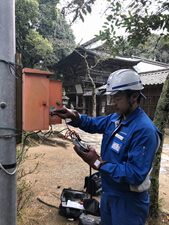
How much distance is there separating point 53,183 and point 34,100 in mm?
3106

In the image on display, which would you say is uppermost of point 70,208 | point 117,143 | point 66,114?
point 66,114

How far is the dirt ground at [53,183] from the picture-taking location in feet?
8.77

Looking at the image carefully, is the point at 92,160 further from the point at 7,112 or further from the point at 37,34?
the point at 37,34

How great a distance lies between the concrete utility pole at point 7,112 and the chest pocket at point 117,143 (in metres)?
0.95

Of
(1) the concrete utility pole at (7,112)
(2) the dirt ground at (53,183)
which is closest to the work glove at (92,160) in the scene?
(1) the concrete utility pole at (7,112)

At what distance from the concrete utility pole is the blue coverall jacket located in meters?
0.85

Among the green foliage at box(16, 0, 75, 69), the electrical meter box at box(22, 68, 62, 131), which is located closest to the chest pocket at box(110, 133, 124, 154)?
the electrical meter box at box(22, 68, 62, 131)

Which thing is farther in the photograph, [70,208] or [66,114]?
[70,208]

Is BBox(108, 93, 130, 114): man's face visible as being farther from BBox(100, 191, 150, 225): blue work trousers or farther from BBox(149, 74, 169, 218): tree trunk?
BBox(149, 74, 169, 218): tree trunk

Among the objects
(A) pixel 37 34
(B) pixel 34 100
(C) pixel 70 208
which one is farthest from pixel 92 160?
Answer: (A) pixel 37 34

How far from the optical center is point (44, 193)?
3.44 meters

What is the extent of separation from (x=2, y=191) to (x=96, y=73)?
60.2ft

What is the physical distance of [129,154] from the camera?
1343 millimetres

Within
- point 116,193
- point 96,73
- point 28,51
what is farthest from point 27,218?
point 28,51
